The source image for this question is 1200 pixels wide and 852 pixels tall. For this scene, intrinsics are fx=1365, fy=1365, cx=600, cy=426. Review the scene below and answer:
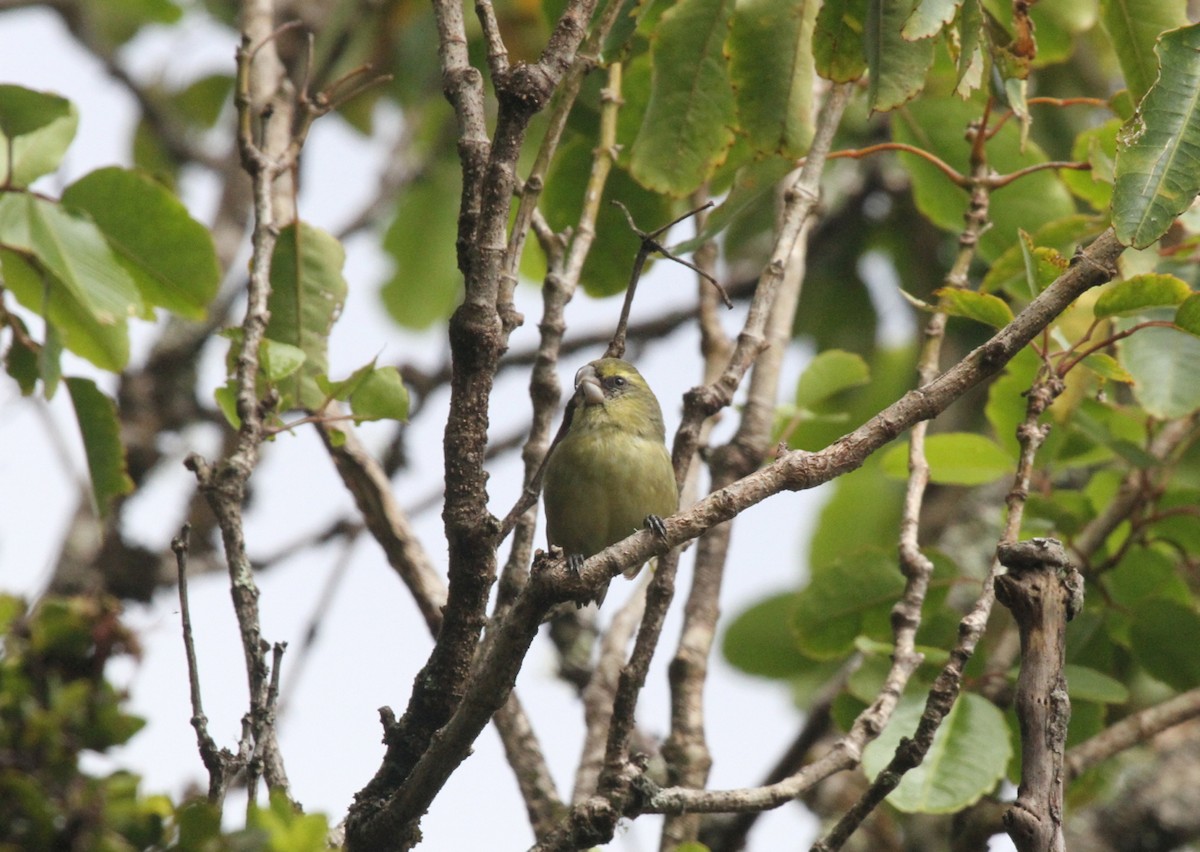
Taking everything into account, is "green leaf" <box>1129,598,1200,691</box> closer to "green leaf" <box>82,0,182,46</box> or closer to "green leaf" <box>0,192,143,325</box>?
"green leaf" <box>0,192,143,325</box>

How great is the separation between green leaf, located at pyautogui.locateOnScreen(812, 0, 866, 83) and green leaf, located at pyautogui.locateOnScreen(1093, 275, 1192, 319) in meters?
0.80

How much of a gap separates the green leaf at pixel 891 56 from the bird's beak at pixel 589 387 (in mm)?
1689

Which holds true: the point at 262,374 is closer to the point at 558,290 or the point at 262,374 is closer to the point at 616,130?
the point at 558,290

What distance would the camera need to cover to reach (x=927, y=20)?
8.59 ft

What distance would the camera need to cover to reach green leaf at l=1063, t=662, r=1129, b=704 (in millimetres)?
3730

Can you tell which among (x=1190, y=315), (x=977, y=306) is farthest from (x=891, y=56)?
(x=1190, y=315)

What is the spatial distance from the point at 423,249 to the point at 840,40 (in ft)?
14.2

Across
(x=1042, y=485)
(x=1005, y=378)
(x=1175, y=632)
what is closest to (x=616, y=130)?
(x=1005, y=378)

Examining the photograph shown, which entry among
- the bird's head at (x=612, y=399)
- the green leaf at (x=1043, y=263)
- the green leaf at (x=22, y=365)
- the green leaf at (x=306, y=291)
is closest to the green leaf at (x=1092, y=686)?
the green leaf at (x=1043, y=263)

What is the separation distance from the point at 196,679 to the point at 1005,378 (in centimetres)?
253

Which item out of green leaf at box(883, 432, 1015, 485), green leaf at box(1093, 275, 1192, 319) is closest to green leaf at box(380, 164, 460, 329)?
green leaf at box(883, 432, 1015, 485)

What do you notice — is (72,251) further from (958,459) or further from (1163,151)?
(958,459)

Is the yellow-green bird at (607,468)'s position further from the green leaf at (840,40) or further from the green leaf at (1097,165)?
the green leaf at (1097,165)

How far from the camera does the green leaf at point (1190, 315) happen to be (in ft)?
9.02
